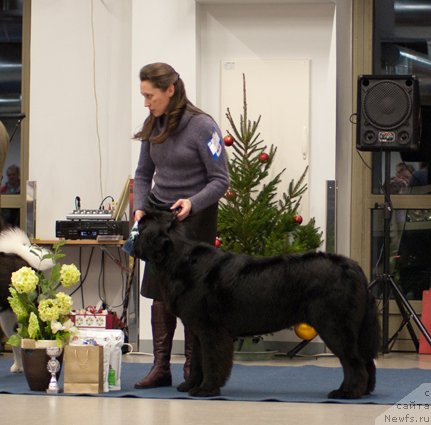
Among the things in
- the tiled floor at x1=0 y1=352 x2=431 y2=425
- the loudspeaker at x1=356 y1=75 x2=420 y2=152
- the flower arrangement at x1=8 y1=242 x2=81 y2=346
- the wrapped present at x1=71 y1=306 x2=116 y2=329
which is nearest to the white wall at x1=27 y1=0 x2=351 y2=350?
the loudspeaker at x1=356 y1=75 x2=420 y2=152

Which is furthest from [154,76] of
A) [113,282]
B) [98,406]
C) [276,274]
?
[113,282]

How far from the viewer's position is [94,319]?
20.4 feet

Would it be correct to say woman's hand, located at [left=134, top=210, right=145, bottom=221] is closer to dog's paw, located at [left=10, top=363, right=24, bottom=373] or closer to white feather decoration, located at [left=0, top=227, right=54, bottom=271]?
white feather decoration, located at [left=0, top=227, right=54, bottom=271]

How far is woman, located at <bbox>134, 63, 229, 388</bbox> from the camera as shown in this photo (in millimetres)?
4527

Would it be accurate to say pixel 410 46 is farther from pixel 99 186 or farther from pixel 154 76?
pixel 154 76

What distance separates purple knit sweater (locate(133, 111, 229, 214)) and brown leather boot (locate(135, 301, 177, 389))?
0.53 metres

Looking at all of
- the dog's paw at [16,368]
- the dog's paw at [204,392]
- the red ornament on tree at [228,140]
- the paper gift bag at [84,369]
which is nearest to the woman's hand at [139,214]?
the paper gift bag at [84,369]

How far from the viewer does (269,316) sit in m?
4.31

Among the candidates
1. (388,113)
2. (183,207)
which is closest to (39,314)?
(183,207)

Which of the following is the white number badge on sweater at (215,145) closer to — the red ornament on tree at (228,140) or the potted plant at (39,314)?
the potted plant at (39,314)

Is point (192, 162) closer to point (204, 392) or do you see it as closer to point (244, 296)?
point (244, 296)

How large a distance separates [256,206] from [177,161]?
1694mm

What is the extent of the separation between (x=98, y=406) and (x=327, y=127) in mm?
2907

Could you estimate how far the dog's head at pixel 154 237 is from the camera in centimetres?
425
